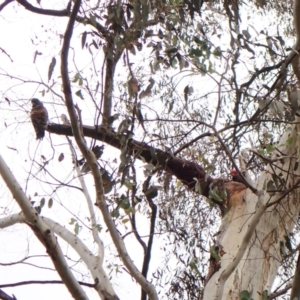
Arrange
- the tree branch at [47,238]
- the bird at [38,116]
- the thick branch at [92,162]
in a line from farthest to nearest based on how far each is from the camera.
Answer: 1. the bird at [38,116]
2. the thick branch at [92,162]
3. the tree branch at [47,238]

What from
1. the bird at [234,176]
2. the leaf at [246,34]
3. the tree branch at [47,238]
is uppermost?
the bird at [234,176]

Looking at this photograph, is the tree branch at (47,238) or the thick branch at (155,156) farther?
the thick branch at (155,156)

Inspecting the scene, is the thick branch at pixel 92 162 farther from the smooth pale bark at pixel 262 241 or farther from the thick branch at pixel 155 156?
the smooth pale bark at pixel 262 241

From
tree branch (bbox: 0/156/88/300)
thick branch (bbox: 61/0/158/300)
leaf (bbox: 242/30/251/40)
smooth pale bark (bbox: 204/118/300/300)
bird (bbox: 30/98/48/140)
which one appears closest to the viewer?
tree branch (bbox: 0/156/88/300)

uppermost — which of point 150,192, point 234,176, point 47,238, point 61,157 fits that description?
point 234,176

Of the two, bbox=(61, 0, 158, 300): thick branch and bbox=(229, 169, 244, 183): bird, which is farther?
bbox=(229, 169, 244, 183): bird

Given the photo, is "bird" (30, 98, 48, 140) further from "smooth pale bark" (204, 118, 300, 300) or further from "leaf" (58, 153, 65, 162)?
"smooth pale bark" (204, 118, 300, 300)

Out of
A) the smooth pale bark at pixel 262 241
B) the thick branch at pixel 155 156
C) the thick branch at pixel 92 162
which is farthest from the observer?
the smooth pale bark at pixel 262 241

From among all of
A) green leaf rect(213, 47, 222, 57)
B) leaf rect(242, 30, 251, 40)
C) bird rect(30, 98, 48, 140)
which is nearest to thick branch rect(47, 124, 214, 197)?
bird rect(30, 98, 48, 140)

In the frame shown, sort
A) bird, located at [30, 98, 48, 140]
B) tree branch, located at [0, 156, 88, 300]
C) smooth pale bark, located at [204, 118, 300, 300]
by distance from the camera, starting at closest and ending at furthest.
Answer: tree branch, located at [0, 156, 88, 300]
bird, located at [30, 98, 48, 140]
smooth pale bark, located at [204, 118, 300, 300]

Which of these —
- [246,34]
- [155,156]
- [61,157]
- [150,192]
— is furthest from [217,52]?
[61,157]

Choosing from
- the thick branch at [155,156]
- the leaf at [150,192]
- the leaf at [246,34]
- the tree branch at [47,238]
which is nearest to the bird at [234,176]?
the thick branch at [155,156]

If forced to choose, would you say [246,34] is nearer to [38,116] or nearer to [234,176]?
[38,116]

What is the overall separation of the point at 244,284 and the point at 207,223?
747 mm
